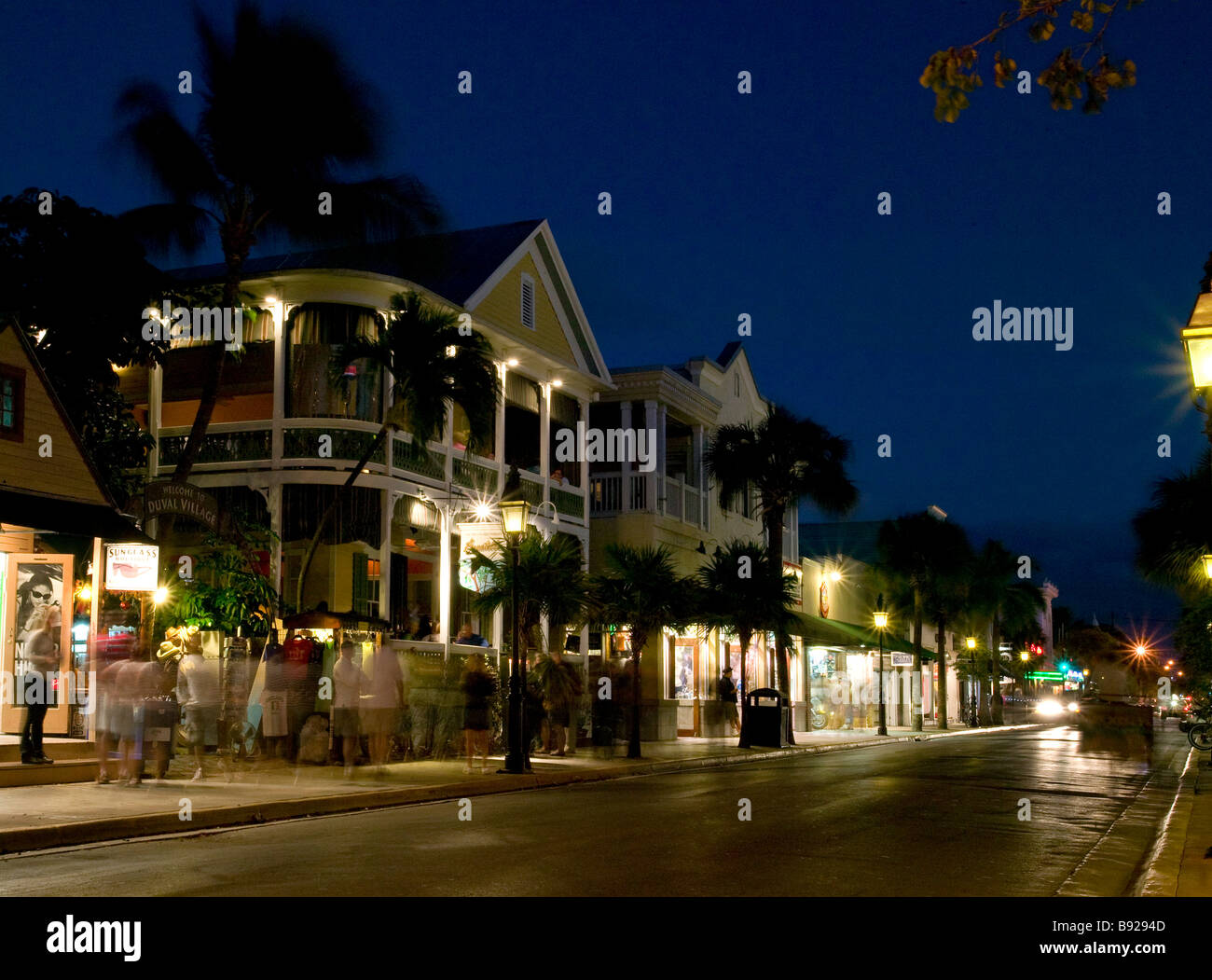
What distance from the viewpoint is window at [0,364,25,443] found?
17.2 m

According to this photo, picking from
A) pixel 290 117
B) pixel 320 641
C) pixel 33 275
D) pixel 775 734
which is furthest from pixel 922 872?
pixel 775 734

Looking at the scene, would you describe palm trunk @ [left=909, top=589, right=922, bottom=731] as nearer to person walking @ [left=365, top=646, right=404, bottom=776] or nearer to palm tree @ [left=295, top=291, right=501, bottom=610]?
palm tree @ [left=295, top=291, right=501, bottom=610]

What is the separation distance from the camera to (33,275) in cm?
2050

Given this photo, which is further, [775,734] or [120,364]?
[775,734]

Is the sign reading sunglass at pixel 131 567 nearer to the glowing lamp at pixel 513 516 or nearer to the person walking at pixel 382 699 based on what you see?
the person walking at pixel 382 699

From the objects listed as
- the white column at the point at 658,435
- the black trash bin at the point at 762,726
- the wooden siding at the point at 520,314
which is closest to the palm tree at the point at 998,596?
the white column at the point at 658,435

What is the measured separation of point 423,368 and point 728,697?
49.7 feet

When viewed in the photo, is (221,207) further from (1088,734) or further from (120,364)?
(1088,734)

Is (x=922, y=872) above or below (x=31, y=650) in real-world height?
below

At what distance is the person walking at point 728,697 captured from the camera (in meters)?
33.0

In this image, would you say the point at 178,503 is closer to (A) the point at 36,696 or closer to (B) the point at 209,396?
(B) the point at 209,396

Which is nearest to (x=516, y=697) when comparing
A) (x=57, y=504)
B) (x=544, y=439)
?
(x=57, y=504)

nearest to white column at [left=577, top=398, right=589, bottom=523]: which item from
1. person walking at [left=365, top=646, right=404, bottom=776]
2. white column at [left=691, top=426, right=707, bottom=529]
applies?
white column at [left=691, top=426, right=707, bottom=529]
